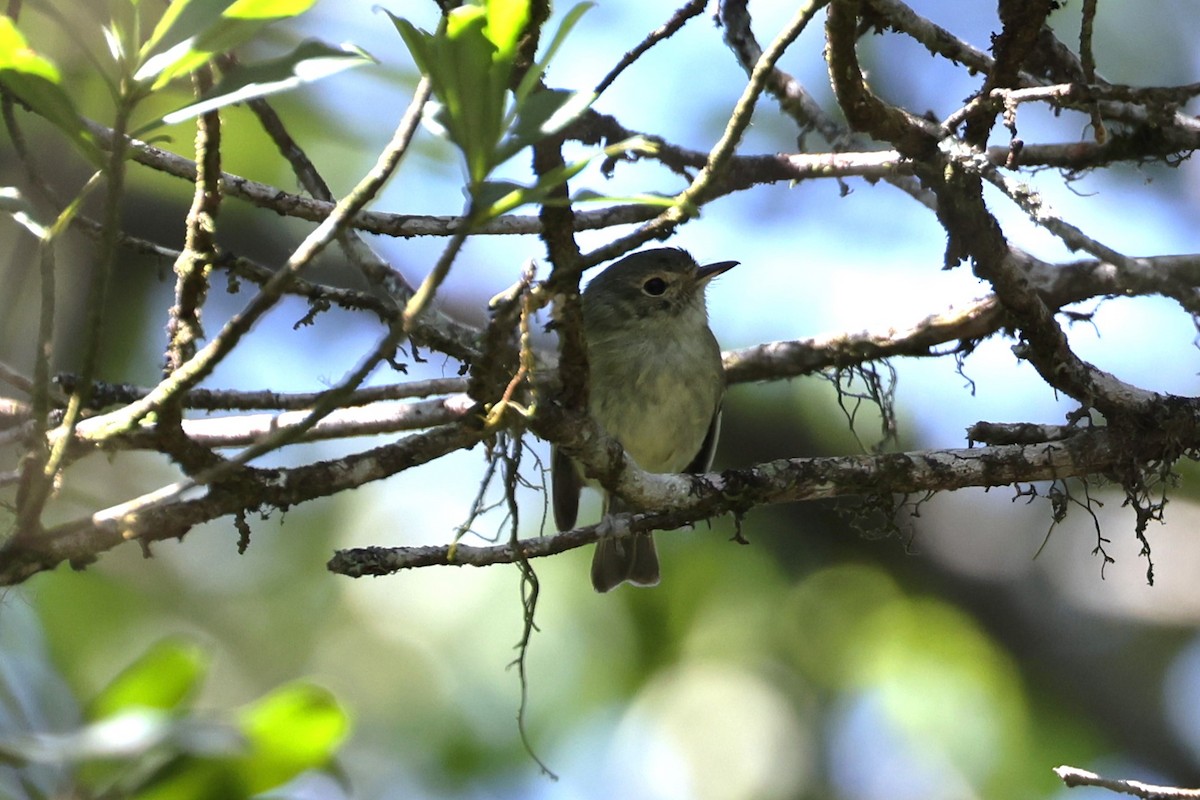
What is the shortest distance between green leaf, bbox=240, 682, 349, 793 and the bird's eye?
4.50 metres

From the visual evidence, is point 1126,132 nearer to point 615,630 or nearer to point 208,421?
point 208,421

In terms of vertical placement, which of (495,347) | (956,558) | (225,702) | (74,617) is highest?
(495,347)

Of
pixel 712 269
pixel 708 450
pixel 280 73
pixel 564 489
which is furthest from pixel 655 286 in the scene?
pixel 280 73

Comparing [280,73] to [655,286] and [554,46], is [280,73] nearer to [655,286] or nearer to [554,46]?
[554,46]

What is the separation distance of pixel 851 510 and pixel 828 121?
4.83 ft

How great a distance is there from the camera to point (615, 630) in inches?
252

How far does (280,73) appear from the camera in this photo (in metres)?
1.55

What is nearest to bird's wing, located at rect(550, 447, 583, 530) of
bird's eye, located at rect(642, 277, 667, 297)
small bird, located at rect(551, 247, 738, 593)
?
small bird, located at rect(551, 247, 738, 593)

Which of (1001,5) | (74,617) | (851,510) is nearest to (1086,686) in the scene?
(851,510)

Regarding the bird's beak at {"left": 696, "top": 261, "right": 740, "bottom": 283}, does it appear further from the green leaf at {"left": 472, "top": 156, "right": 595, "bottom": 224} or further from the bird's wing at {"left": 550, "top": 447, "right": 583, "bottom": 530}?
the green leaf at {"left": 472, "top": 156, "right": 595, "bottom": 224}

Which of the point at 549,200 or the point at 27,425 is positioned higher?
the point at 549,200

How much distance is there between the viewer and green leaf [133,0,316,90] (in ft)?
4.81

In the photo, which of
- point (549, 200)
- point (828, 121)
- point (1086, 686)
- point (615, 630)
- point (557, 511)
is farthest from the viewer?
point (615, 630)

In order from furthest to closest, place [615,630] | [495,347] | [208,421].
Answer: [615,630], [208,421], [495,347]
